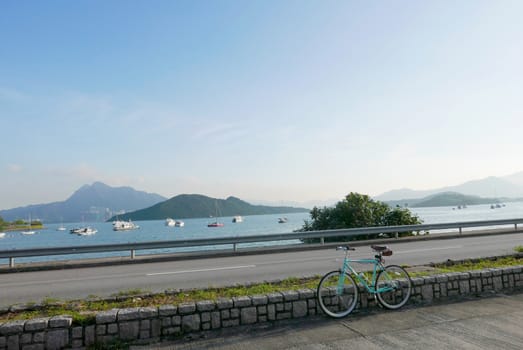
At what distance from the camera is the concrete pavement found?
4.21 meters

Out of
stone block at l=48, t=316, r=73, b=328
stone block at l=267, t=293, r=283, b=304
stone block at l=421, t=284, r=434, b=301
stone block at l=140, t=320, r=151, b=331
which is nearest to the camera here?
stone block at l=48, t=316, r=73, b=328

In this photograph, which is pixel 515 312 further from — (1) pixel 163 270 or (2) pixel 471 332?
(1) pixel 163 270

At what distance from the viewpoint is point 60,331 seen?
4.29 meters

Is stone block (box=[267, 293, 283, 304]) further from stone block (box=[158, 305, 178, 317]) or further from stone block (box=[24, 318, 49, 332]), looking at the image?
stone block (box=[24, 318, 49, 332])

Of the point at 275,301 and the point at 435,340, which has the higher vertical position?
the point at 275,301

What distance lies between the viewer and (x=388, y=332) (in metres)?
4.60

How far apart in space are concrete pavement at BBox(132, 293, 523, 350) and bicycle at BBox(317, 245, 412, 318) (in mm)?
182

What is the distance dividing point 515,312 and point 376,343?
2.59 metres

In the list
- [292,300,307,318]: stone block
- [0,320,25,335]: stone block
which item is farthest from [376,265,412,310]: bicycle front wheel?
[0,320,25,335]: stone block

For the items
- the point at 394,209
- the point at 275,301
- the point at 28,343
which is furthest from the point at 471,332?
the point at 394,209

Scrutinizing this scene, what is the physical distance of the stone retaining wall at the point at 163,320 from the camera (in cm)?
422

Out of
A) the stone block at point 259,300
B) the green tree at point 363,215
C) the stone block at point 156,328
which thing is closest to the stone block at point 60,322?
the stone block at point 156,328

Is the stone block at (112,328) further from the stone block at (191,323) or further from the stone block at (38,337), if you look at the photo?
the stone block at (191,323)

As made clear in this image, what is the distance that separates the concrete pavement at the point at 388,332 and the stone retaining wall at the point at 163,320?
15cm
